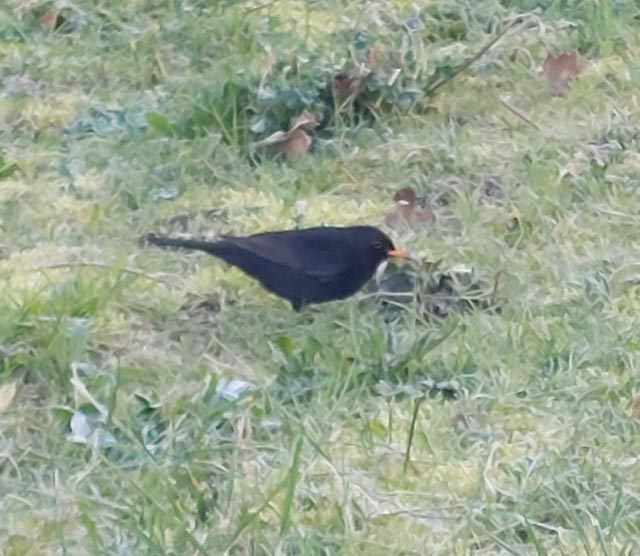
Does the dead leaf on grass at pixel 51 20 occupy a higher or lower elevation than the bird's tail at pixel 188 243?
lower

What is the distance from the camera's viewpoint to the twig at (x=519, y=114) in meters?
4.60

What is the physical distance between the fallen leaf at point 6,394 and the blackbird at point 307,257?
73cm

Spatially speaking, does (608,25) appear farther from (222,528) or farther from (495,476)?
(222,528)

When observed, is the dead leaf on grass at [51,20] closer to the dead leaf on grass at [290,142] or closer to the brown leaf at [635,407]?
the dead leaf on grass at [290,142]

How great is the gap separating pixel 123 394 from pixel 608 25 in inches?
103

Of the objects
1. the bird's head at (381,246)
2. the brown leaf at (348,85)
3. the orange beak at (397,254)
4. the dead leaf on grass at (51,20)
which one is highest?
the bird's head at (381,246)

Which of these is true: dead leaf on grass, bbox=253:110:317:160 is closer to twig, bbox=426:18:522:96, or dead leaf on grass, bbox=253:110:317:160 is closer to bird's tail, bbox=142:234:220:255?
twig, bbox=426:18:522:96

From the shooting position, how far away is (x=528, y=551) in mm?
2596

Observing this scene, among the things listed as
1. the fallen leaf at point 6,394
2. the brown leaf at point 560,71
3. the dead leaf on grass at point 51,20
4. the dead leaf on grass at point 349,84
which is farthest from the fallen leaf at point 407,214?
the dead leaf on grass at point 51,20

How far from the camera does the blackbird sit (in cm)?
361

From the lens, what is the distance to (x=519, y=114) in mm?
4680

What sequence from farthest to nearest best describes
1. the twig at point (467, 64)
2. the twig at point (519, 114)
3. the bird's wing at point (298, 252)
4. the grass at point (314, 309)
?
1. the twig at point (467, 64)
2. the twig at point (519, 114)
3. the bird's wing at point (298, 252)
4. the grass at point (314, 309)

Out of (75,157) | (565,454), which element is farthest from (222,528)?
(75,157)

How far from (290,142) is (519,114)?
2.47 ft
